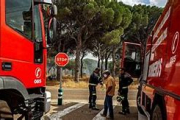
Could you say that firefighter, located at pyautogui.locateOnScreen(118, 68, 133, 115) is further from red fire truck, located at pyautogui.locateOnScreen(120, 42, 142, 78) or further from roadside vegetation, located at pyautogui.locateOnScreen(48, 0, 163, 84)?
roadside vegetation, located at pyautogui.locateOnScreen(48, 0, 163, 84)

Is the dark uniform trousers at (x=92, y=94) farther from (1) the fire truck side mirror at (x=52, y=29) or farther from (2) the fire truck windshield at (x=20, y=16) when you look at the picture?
(2) the fire truck windshield at (x=20, y=16)

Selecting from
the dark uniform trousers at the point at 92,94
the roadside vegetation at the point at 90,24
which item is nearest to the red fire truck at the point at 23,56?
the dark uniform trousers at the point at 92,94

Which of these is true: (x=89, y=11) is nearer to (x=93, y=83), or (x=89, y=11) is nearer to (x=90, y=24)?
(x=90, y=24)

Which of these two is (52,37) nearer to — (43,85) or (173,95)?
(43,85)

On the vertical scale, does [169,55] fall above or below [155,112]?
above

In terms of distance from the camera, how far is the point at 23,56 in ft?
20.1

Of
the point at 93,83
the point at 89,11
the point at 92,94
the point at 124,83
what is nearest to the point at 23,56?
the point at 124,83

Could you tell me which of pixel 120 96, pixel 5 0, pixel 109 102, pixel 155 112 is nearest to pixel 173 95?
pixel 155 112

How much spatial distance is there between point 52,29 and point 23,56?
3.00ft

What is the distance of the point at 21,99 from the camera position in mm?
6285

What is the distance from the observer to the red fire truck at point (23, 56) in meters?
5.58

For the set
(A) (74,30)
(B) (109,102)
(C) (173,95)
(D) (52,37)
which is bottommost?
(B) (109,102)

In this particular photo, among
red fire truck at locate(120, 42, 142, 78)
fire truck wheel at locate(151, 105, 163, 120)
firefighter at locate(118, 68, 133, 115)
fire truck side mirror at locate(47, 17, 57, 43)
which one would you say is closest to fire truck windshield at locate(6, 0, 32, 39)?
fire truck side mirror at locate(47, 17, 57, 43)

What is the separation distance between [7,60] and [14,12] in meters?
0.88
